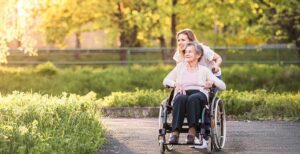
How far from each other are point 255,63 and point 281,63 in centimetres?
96

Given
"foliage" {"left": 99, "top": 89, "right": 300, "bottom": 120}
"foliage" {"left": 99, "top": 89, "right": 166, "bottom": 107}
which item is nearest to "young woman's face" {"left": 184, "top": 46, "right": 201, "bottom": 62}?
"foliage" {"left": 99, "top": 89, "right": 300, "bottom": 120}

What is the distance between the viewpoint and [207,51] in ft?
31.3

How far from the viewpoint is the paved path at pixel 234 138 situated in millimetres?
9009

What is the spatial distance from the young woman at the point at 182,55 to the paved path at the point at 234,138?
1050 mm

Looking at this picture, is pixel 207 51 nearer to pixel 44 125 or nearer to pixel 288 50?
pixel 44 125

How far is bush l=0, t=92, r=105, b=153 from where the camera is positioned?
23.8ft

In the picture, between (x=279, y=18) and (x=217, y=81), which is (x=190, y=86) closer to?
(x=217, y=81)

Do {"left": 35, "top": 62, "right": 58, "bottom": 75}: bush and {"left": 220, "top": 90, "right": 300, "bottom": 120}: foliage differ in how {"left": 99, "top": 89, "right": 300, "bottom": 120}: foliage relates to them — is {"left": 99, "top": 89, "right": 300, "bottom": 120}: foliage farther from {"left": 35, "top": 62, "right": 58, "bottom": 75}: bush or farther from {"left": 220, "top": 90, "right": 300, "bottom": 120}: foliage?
{"left": 35, "top": 62, "right": 58, "bottom": 75}: bush

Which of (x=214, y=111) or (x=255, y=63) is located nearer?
(x=214, y=111)

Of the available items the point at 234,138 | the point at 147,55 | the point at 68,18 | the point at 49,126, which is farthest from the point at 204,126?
the point at 68,18

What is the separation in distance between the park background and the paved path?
1.32 ft

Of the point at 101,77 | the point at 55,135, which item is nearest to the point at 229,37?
the point at 101,77

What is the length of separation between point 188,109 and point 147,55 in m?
22.2

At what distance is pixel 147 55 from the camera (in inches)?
1207
